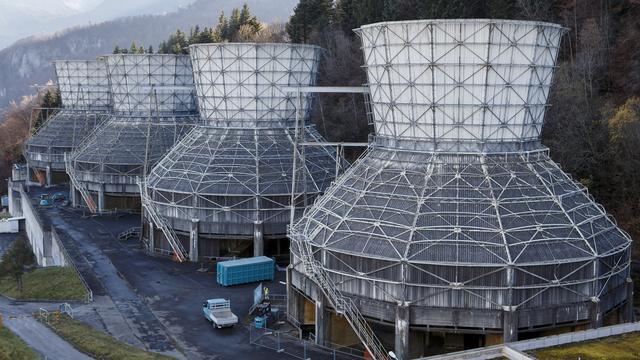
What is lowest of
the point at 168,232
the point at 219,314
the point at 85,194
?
the point at 219,314

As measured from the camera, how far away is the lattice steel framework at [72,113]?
317 feet

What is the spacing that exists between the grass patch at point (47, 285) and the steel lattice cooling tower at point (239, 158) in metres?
8.56

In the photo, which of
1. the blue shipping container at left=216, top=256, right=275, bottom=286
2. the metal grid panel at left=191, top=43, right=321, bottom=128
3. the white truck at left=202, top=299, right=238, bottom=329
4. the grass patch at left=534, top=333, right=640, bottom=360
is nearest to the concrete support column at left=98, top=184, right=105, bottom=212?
the metal grid panel at left=191, top=43, right=321, bottom=128

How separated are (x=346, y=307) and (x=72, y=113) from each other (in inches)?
3125

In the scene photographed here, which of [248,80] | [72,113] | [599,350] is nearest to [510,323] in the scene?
[599,350]

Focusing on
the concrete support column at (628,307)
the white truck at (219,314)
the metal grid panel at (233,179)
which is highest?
the metal grid panel at (233,179)

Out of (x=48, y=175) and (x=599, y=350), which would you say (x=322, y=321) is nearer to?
(x=599, y=350)

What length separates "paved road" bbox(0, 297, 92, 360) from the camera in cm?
3559

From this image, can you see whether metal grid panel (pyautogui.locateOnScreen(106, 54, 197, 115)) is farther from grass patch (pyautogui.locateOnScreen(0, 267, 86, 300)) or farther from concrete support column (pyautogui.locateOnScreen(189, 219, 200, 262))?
grass patch (pyautogui.locateOnScreen(0, 267, 86, 300))

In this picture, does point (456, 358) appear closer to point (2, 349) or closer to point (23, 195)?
point (2, 349)

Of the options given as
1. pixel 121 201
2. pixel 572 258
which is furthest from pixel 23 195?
pixel 572 258

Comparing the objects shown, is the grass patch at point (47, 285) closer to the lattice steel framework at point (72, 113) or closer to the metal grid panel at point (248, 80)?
the metal grid panel at point (248, 80)

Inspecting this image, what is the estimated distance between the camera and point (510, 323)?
107 feet

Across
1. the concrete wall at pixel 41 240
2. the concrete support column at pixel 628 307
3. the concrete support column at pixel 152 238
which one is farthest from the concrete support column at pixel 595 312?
the concrete wall at pixel 41 240
